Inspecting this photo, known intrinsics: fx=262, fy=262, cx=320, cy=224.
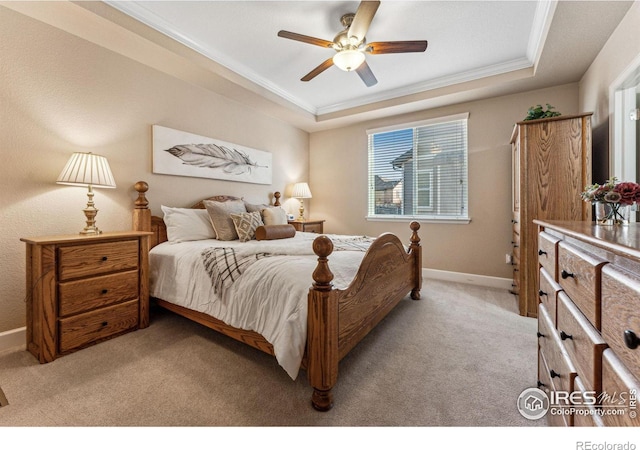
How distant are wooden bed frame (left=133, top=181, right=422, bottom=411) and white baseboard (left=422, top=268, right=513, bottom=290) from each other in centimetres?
125

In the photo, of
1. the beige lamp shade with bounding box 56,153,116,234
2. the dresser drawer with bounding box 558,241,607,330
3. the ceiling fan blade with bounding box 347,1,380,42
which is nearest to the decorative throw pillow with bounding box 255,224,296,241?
the beige lamp shade with bounding box 56,153,116,234

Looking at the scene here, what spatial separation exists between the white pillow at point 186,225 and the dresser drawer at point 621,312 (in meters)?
2.81

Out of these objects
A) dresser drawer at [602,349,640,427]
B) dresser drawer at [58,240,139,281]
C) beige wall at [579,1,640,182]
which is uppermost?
beige wall at [579,1,640,182]

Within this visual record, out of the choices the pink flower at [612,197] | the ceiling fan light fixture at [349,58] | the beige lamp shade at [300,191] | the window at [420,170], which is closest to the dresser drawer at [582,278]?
A: the pink flower at [612,197]

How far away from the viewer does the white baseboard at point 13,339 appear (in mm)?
1907

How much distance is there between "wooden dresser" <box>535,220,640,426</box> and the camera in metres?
0.57

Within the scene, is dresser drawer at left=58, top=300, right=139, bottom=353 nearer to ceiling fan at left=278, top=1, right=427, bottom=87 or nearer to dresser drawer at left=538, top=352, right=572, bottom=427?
ceiling fan at left=278, top=1, right=427, bottom=87

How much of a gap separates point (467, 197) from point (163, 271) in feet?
12.1

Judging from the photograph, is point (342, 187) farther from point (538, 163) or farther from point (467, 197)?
point (538, 163)

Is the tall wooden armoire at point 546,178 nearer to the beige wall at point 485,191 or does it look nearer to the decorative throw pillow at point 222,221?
the beige wall at point 485,191

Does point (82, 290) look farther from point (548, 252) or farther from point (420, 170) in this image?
point (420, 170)

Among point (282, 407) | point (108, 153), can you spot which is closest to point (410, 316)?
point (282, 407)

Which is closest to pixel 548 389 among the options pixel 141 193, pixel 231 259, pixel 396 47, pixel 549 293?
pixel 549 293

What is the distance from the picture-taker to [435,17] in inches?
86.8
